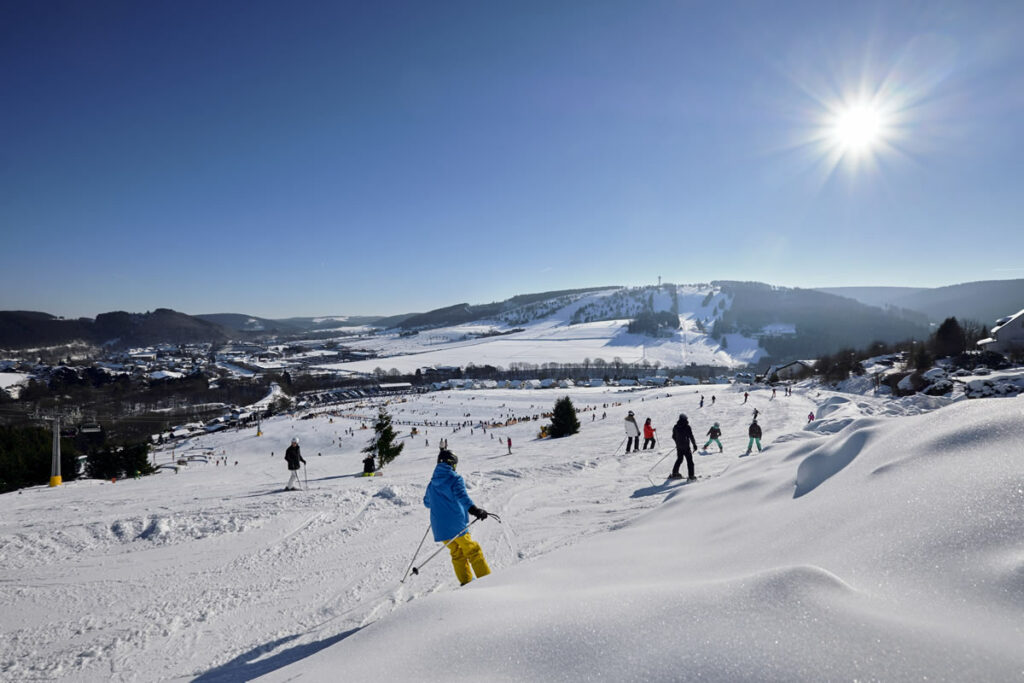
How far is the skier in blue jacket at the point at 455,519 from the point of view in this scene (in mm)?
4609

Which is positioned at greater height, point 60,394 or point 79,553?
point 79,553

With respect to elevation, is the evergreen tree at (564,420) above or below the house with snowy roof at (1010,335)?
below

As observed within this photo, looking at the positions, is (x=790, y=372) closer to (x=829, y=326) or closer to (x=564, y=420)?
(x=564, y=420)

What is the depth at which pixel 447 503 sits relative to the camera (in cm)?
470

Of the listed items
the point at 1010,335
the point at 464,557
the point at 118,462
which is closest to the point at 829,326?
the point at 1010,335

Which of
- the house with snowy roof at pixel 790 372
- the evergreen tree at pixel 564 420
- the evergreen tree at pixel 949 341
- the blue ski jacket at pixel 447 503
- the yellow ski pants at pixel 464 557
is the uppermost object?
the evergreen tree at pixel 949 341

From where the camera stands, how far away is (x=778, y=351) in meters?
153

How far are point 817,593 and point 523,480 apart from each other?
8400 mm

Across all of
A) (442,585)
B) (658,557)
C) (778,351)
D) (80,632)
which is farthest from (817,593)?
(778,351)

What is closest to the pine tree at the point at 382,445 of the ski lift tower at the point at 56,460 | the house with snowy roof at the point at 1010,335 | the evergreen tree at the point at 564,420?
the evergreen tree at the point at 564,420

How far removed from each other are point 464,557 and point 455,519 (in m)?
0.44

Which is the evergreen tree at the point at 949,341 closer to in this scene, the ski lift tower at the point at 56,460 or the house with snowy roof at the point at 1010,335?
the house with snowy roof at the point at 1010,335

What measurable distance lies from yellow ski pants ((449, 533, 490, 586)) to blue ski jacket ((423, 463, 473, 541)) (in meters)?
0.08

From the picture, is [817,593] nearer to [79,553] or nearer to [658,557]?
[658,557]
